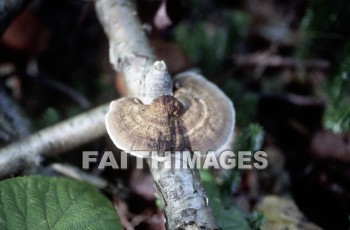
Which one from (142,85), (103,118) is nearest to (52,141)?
(103,118)

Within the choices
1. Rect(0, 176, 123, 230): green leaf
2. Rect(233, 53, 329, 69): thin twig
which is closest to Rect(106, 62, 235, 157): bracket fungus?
Rect(0, 176, 123, 230): green leaf

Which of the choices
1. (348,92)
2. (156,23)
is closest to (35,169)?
(156,23)

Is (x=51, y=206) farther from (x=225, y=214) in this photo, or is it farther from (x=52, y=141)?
(x=225, y=214)

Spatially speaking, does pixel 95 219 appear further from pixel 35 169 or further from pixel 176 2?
pixel 176 2

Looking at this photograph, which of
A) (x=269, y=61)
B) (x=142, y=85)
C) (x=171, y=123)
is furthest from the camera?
(x=269, y=61)

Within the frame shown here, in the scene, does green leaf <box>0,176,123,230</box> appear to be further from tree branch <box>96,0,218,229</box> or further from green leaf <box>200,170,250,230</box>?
green leaf <box>200,170,250,230</box>

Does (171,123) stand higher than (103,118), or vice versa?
(171,123)
